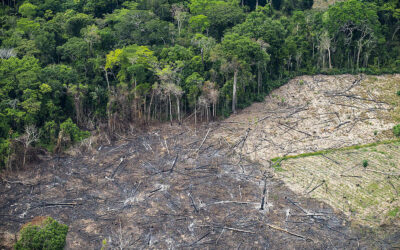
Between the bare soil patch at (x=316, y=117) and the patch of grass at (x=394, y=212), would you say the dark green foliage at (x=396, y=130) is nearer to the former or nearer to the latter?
the bare soil patch at (x=316, y=117)

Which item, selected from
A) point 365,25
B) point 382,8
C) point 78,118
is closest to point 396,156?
point 365,25

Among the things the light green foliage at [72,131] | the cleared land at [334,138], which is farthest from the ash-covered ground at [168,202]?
the light green foliage at [72,131]

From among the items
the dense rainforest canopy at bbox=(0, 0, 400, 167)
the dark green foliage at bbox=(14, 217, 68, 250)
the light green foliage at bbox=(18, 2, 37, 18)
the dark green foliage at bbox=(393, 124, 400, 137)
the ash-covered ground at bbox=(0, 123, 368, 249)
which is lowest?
the ash-covered ground at bbox=(0, 123, 368, 249)

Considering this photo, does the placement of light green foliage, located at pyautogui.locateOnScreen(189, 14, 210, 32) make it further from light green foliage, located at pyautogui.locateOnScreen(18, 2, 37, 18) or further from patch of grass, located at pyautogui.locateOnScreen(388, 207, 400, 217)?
patch of grass, located at pyautogui.locateOnScreen(388, 207, 400, 217)

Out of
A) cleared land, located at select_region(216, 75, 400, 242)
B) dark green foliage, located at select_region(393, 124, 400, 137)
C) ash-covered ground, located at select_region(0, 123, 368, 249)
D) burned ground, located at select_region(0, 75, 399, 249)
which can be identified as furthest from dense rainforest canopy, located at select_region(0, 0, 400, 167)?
dark green foliage, located at select_region(393, 124, 400, 137)

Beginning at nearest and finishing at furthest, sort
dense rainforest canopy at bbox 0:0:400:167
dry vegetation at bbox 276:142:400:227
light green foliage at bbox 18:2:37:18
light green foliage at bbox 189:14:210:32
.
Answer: dry vegetation at bbox 276:142:400:227 → dense rainforest canopy at bbox 0:0:400:167 → light green foliage at bbox 189:14:210:32 → light green foliage at bbox 18:2:37:18

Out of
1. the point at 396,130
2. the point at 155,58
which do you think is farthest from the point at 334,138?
the point at 155,58

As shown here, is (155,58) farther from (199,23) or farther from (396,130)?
(396,130)
